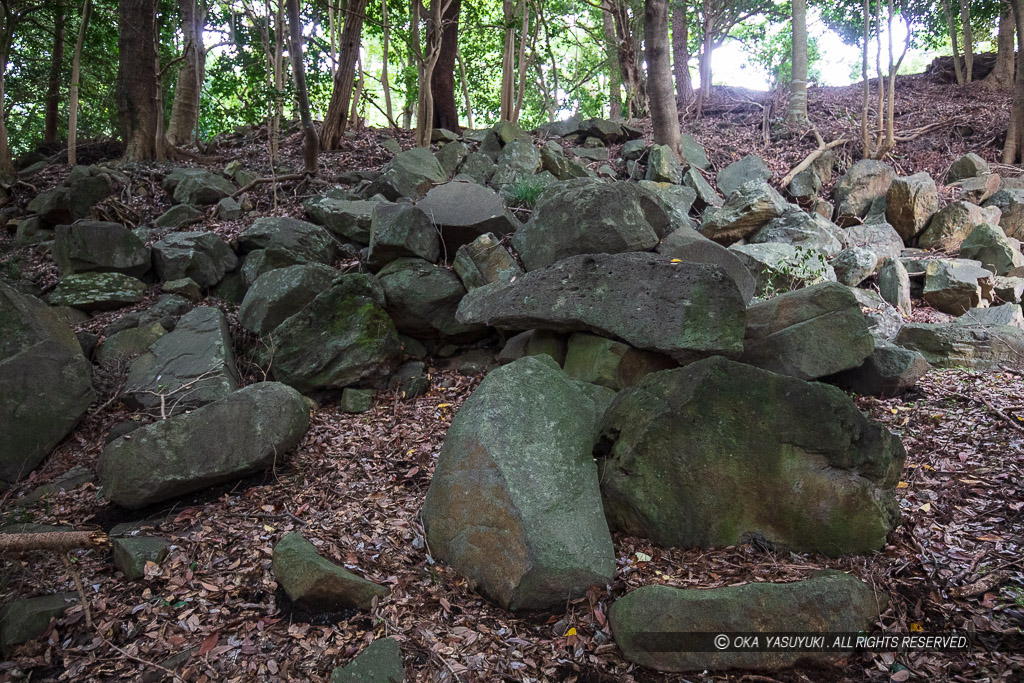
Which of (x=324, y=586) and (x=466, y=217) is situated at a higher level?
(x=466, y=217)

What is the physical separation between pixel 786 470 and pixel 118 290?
21.3 feet

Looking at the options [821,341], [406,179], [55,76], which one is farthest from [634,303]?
[55,76]

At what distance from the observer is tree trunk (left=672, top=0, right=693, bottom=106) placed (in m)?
14.3

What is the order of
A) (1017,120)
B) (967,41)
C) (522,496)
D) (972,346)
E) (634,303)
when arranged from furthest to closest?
(967,41)
(1017,120)
(972,346)
(634,303)
(522,496)

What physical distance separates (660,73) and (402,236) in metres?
5.73

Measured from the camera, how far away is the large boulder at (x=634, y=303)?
4.45 metres

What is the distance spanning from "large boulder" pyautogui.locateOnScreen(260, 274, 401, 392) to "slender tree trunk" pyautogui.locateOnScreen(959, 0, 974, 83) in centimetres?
1525

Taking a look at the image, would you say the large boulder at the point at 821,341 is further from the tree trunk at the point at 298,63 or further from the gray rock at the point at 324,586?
the tree trunk at the point at 298,63

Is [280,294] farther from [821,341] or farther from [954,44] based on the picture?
[954,44]

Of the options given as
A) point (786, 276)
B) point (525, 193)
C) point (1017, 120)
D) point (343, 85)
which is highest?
point (343, 85)

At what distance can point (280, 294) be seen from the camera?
588cm

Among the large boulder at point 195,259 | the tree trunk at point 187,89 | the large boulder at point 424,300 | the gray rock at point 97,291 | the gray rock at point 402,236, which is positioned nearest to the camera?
the large boulder at point 424,300

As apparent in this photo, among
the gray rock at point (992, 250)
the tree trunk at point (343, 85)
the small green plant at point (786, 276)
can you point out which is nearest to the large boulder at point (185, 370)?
the small green plant at point (786, 276)

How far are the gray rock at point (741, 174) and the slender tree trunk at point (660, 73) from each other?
2.50 ft
